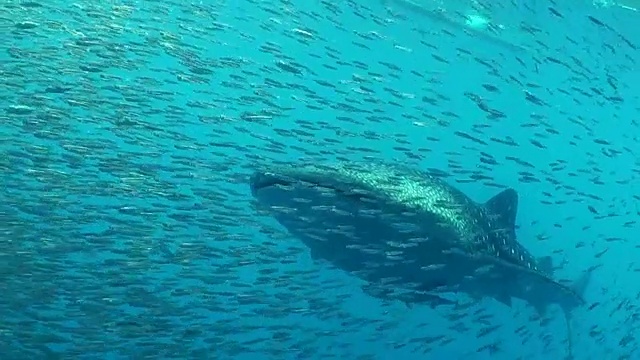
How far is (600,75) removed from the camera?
110ft

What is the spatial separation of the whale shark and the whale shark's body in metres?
0.01

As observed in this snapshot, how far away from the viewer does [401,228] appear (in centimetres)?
725

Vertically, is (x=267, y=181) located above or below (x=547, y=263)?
above

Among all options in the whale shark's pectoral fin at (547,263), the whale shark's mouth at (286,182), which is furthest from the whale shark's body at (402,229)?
the whale shark's pectoral fin at (547,263)

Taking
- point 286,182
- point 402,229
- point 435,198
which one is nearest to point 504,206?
point 435,198

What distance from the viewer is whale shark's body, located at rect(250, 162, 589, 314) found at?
6.67 metres

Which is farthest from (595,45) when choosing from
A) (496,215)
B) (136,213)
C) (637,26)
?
(136,213)

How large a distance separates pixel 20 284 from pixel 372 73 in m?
5.96

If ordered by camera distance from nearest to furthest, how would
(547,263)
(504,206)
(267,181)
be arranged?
(267,181)
(504,206)
(547,263)

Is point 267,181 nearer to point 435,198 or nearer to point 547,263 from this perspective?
point 435,198

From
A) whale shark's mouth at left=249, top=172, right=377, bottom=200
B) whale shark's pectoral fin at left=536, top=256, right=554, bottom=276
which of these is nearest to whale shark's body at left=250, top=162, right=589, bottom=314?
whale shark's mouth at left=249, top=172, right=377, bottom=200

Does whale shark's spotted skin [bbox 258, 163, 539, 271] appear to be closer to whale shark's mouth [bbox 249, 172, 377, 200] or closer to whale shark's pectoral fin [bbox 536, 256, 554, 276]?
whale shark's mouth [bbox 249, 172, 377, 200]

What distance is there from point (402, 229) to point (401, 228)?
3 cm

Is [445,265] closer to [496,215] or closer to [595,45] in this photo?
[496,215]
